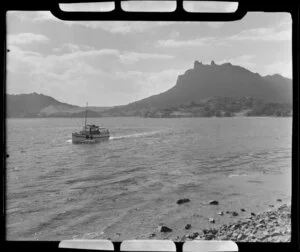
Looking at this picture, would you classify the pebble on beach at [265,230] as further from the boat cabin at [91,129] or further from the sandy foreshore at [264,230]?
the boat cabin at [91,129]

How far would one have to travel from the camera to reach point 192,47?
75.2ft

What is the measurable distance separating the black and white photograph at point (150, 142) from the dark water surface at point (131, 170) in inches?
3.0

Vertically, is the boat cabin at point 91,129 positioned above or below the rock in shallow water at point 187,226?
above

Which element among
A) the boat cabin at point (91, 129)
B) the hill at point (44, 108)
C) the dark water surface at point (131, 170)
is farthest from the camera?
the boat cabin at point (91, 129)

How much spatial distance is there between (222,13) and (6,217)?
3.86ft

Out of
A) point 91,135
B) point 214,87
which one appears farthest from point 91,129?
point 214,87

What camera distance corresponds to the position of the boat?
47.9 feet

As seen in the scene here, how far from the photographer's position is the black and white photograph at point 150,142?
1109 cm

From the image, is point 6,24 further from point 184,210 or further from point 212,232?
point 184,210

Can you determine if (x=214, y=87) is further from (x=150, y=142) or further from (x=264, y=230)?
(x=264, y=230)

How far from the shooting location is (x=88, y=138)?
50.0ft

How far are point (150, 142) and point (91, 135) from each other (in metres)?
5.72

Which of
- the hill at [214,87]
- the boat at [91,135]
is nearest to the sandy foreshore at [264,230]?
the hill at [214,87]

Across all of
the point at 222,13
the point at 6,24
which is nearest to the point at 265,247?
the point at 222,13
